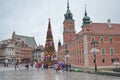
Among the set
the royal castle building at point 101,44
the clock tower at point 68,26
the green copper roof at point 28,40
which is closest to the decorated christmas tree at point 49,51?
the royal castle building at point 101,44

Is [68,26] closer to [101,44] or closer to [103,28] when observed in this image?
[103,28]

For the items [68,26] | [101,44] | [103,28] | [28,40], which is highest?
[68,26]

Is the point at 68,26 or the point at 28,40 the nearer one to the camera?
the point at 68,26

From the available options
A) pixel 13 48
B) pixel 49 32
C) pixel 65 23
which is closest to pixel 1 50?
pixel 13 48

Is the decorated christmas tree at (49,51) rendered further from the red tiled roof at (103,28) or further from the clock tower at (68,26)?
the clock tower at (68,26)

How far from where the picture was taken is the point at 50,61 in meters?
56.9

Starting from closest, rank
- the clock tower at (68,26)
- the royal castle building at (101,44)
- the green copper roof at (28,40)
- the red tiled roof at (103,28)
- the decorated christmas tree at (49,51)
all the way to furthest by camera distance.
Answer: the decorated christmas tree at (49,51) < the royal castle building at (101,44) < the red tiled roof at (103,28) < the clock tower at (68,26) < the green copper roof at (28,40)

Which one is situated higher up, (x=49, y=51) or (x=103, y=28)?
(x=103, y=28)

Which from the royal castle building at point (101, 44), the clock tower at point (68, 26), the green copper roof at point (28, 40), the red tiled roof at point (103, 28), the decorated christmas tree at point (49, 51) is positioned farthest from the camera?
the green copper roof at point (28, 40)

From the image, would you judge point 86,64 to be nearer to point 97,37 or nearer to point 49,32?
point 97,37

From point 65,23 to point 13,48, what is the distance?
124ft

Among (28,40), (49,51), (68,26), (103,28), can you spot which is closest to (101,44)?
(103,28)

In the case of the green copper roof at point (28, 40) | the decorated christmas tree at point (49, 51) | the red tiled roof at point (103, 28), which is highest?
the green copper roof at point (28, 40)

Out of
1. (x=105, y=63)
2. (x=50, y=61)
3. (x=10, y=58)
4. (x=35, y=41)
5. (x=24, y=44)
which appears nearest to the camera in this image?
(x=50, y=61)
